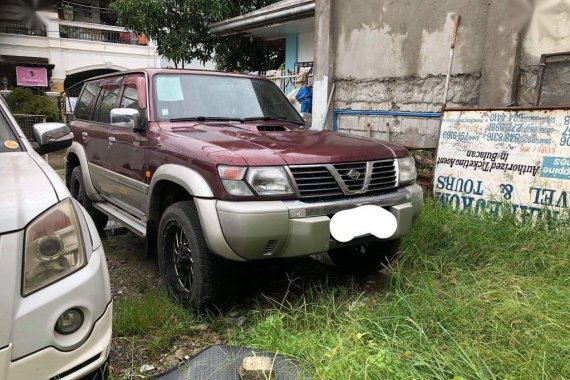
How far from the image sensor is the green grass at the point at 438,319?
6.54 ft

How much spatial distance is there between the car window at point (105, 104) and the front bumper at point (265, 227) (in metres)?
2.19

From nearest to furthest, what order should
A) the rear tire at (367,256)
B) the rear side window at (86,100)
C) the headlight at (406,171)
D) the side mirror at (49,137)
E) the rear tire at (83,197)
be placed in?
the side mirror at (49,137), the headlight at (406,171), the rear tire at (367,256), the rear tire at (83,197), the rear side window at (86,100)

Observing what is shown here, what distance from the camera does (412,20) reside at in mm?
5637

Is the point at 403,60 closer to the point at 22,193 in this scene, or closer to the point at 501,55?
the point at 501,55

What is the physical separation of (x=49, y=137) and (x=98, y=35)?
23248 millimetres

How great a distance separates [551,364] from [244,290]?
2.06 m

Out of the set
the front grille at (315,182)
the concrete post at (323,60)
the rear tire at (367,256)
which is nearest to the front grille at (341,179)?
the front grille at (315,182)

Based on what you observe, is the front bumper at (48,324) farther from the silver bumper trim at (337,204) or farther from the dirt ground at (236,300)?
the silver bumper trim at (337,204)

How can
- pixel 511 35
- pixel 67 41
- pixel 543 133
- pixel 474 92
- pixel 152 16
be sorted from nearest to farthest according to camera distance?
pixel 543 133 < pixel 511 35 < pixel 474 92 < pixel 152 16 < pixel 67 41

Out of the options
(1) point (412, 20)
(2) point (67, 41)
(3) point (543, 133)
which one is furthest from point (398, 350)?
(2) point (67, 41)

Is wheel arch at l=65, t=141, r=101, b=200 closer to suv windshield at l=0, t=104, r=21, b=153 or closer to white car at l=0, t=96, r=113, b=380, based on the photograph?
suv windshield at l=0, t=104, r=21, b=153

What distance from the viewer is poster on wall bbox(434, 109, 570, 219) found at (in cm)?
385

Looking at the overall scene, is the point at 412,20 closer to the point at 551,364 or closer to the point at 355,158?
the point at 355,158

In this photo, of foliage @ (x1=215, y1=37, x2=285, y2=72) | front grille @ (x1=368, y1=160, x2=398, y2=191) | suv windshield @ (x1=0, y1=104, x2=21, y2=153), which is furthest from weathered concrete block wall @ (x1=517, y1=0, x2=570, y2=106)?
foliage @ (x1=215, y1=37, x2=285, y2=72)
